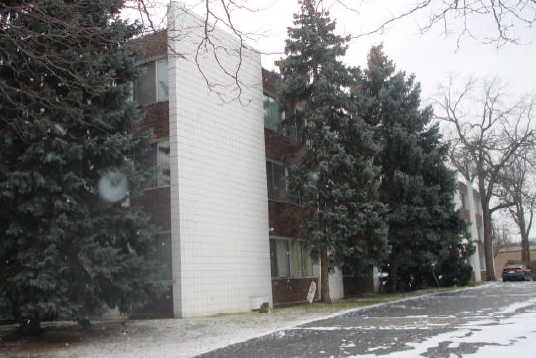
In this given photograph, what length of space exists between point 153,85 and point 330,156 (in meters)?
6.21

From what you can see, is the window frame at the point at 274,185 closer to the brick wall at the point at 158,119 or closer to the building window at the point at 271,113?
the building window at the point at 271,113

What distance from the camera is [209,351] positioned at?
870cm

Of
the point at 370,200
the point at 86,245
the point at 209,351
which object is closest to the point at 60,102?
the point at 86,245

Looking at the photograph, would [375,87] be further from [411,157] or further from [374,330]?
[374,330]

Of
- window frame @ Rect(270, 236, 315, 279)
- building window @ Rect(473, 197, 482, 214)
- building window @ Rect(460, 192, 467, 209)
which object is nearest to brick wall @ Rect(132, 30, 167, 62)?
window frame @ Rect(270, 236, 315, 279)

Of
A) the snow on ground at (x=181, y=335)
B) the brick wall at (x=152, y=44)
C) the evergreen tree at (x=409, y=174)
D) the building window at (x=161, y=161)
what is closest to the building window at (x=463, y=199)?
the evergreen tree at (x=409, y=174)

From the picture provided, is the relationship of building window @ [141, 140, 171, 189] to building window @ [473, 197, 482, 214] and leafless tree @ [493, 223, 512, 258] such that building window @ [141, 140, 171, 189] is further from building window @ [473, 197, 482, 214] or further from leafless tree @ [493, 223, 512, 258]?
leafless tree @ [493, 223, 512, 258]

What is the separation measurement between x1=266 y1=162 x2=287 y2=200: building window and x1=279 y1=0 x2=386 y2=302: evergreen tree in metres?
1.07

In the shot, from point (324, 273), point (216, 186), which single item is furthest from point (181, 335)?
point (324, 273)

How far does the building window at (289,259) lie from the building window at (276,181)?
1.63 meters

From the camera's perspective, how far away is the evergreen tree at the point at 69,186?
9.57 meters

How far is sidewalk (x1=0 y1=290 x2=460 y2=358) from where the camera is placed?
29.3ft

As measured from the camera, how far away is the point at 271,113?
20.2 m

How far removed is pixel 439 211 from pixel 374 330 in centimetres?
1419
